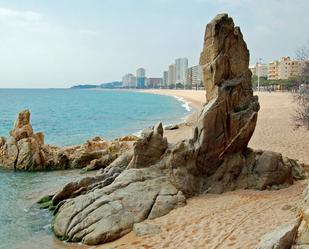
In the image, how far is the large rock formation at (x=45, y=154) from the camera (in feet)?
82.1

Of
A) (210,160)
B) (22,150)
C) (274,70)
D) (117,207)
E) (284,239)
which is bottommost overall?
(22,150)

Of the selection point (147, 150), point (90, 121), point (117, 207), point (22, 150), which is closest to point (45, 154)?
point (22, 150)

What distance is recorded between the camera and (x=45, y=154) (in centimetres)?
2598

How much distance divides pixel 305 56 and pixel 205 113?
12.9 metres

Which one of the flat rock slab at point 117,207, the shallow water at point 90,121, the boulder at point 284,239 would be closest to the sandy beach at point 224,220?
the flat rock slab at point 117,207

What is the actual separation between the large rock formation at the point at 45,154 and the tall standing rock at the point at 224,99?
34.5 feet

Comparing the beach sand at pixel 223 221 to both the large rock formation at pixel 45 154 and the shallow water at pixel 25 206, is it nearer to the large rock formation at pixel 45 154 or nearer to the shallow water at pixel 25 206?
the shallow water at pixel 25 206

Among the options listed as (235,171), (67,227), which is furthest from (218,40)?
(67,227)

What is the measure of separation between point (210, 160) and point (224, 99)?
230 centimetres

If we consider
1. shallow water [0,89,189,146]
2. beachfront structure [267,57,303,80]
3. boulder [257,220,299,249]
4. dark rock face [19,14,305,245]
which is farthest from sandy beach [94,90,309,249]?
beachfront structure [267,57,303,80]

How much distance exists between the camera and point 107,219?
1249 centimetres

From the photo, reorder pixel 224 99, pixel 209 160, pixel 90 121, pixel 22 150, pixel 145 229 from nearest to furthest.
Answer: pixel 145 229 < pixel 209 160 < pixel 224 99 < pixel 22 150 < pixel 90 121

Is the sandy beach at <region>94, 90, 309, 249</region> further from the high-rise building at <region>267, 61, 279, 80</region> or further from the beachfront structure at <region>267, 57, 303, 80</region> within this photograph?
the high-rise building at <region>267, 61, 279, 80</region>

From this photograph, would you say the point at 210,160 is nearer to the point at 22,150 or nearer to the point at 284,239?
the point at 284,239
